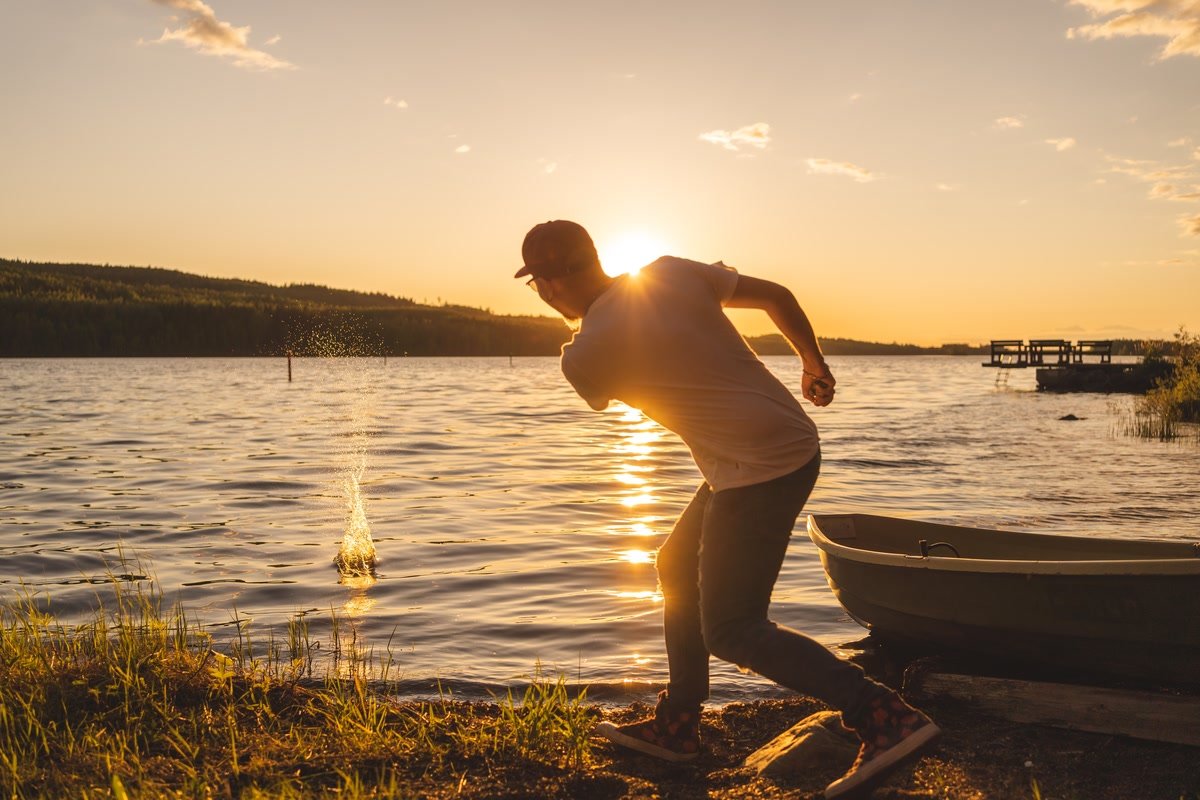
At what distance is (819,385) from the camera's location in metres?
4.70

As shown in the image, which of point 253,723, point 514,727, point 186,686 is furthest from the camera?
point 186,686

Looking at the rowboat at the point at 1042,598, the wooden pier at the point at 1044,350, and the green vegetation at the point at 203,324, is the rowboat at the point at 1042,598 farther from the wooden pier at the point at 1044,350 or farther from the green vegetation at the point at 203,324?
the green vegetation at the point at 203,324

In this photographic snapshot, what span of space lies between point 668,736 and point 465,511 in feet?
35.7

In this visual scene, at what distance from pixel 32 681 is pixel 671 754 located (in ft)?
12.1

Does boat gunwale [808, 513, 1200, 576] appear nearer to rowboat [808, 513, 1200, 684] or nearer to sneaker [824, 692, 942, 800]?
rowboat [808, 513, 1200, 684]

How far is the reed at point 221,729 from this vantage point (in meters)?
4.46

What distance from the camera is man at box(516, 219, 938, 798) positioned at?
3.97 metres

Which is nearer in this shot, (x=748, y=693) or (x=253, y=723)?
(x=253, y=723)

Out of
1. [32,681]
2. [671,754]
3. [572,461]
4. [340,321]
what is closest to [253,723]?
[32,681]

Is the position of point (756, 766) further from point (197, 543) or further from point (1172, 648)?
point (197, 543)

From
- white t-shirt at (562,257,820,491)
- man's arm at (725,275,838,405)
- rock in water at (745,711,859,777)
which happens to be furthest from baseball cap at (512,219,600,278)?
rock in water at (745,711,859,777)

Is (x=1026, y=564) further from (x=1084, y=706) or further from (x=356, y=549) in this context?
(x=356, y=549)

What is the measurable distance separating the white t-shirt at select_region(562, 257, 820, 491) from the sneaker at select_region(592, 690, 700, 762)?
1509mm

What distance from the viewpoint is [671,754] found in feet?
16.2
